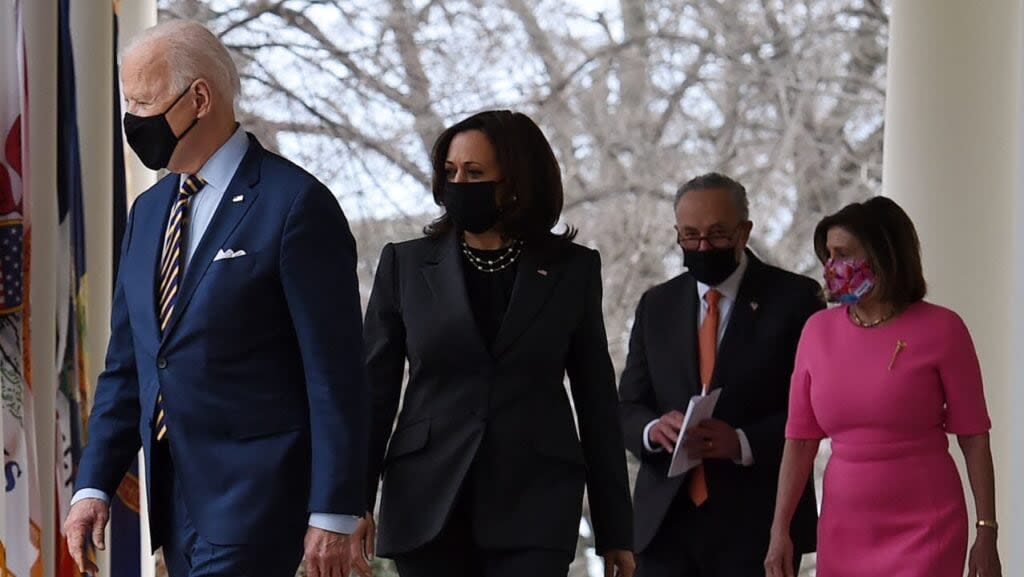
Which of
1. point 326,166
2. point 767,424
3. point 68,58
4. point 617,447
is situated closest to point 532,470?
point 617,447

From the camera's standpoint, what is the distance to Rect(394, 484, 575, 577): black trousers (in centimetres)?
402

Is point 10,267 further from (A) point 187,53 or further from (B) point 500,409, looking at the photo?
(B) point 500,409

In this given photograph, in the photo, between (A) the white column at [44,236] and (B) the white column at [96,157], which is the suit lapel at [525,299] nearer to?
(A) the white column at [44,236]

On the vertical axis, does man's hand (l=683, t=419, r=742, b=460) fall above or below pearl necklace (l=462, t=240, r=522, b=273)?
below

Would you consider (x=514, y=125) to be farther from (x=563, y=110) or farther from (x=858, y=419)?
(x=563, y=110)

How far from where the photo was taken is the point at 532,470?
13.4 ft

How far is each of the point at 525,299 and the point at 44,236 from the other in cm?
152

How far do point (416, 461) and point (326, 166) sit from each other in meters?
4.61

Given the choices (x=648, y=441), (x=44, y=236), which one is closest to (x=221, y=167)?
(x=44, y=236)

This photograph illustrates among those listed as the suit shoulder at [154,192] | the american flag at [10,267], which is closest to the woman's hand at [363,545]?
the suit shoulder at [154,192]

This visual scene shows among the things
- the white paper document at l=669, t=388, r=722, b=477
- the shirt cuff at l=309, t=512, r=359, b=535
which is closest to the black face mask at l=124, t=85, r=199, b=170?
the shirt cuff at l=309, t=512, r=359, b=535

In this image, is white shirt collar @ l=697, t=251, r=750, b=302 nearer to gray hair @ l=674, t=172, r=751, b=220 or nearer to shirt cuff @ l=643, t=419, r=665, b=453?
gray hair @ l=674, t=172, r=751, b=220

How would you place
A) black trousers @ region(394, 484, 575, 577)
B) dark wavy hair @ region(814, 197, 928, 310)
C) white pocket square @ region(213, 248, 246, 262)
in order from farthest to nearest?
dark wavy hair @ region(814, 197, 928, 310) < black trousers @ region(394, 484, 575, 577) < white pocket square @ region(213, 248, 246, 262)

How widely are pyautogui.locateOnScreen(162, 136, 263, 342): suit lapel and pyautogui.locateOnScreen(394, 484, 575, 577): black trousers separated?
32.4 inches
